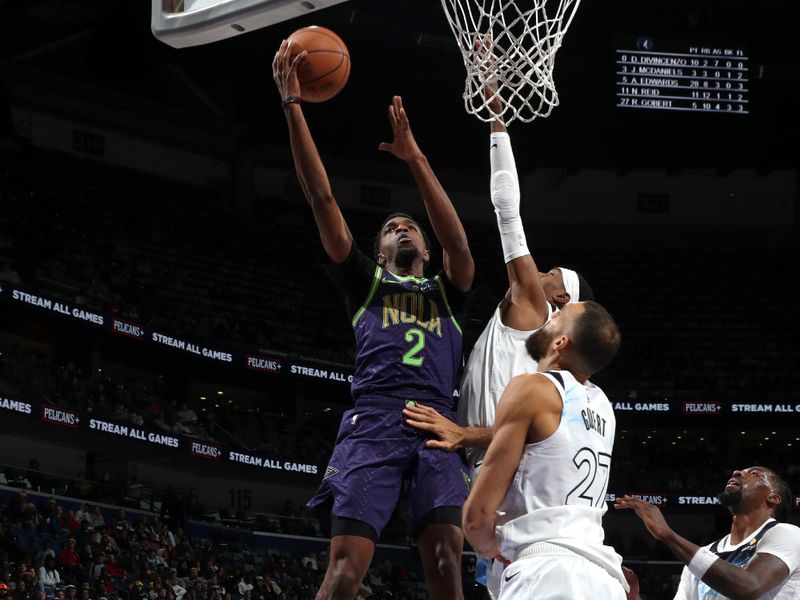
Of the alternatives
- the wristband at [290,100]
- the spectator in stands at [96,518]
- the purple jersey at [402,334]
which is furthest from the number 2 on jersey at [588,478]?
the spectator in stands at [96,518]

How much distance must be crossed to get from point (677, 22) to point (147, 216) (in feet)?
36.0

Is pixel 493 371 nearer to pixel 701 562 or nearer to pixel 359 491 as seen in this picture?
pixel 359 491

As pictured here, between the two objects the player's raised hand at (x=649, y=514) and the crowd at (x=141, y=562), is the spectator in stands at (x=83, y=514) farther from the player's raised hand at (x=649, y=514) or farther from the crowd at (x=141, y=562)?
the player's raised hand at (x=649, y=514)

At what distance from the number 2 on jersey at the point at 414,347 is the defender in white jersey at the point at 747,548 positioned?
99 centimetres

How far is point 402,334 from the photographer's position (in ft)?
15.9

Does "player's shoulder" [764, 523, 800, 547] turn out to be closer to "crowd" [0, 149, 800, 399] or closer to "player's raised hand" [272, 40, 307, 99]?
"player's raised hand" [272, 40, 307, 99]

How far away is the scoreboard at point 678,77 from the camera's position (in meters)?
20.6

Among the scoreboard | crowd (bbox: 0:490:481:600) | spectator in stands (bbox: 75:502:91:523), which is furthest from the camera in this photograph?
the scoreboard

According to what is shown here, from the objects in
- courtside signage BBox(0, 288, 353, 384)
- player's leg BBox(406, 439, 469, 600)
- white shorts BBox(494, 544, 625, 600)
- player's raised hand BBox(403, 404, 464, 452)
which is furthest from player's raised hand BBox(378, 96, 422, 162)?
courtside signage BBox(0, 288, 353, 384)

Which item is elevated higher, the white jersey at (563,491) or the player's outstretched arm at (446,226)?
the player's outstretched arm at (446,226)

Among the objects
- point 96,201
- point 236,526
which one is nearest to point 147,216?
point 96,201

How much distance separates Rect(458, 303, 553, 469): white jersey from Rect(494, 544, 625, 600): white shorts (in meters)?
1.49

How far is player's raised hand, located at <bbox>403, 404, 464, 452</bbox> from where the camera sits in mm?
4449

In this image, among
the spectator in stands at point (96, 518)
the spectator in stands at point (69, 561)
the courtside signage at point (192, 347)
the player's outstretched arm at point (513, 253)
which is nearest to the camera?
the player's outstretched arm at point (513, 253)
